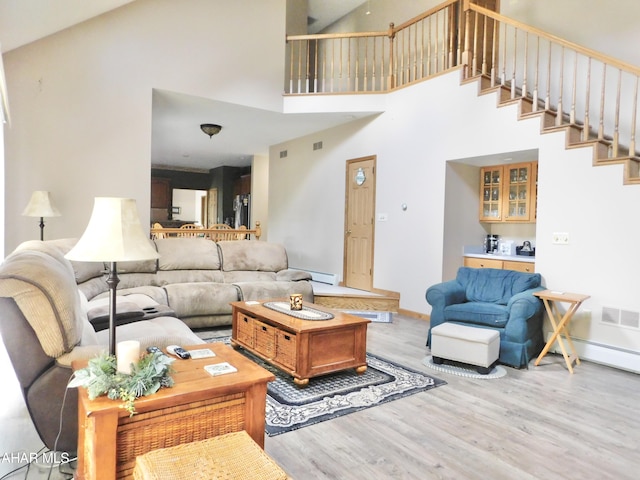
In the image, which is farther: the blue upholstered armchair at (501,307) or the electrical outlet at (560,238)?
the electrical outlet at (560,238)

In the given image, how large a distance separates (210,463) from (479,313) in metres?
3.13

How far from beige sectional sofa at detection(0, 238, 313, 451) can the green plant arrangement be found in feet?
1.25

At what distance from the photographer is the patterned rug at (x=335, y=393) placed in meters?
2.58

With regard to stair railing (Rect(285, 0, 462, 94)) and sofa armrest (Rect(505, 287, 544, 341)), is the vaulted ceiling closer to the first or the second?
stair railing (Rect(285, 0, 462, 94))

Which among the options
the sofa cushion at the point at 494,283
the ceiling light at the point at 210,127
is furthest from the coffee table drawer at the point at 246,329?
the ceiling light at the point at 210,127

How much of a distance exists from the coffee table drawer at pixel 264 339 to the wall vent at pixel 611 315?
308 centimetres

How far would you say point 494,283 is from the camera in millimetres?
4207

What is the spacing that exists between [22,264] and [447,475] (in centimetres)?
224

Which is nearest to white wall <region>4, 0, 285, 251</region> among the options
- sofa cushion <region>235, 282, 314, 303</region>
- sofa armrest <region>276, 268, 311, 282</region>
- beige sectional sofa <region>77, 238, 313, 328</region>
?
beige sectional sofa <region>77, 238, 313, 328</region>

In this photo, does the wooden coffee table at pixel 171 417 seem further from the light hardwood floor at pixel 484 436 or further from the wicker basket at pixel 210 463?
the light hardwood floor at pixel 484 436

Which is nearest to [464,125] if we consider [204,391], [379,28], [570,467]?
[379,28]

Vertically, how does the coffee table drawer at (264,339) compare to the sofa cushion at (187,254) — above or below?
below

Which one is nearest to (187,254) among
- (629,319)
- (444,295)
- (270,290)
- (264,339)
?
(270,290)

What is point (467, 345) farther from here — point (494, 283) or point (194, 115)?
point (194, 115)
